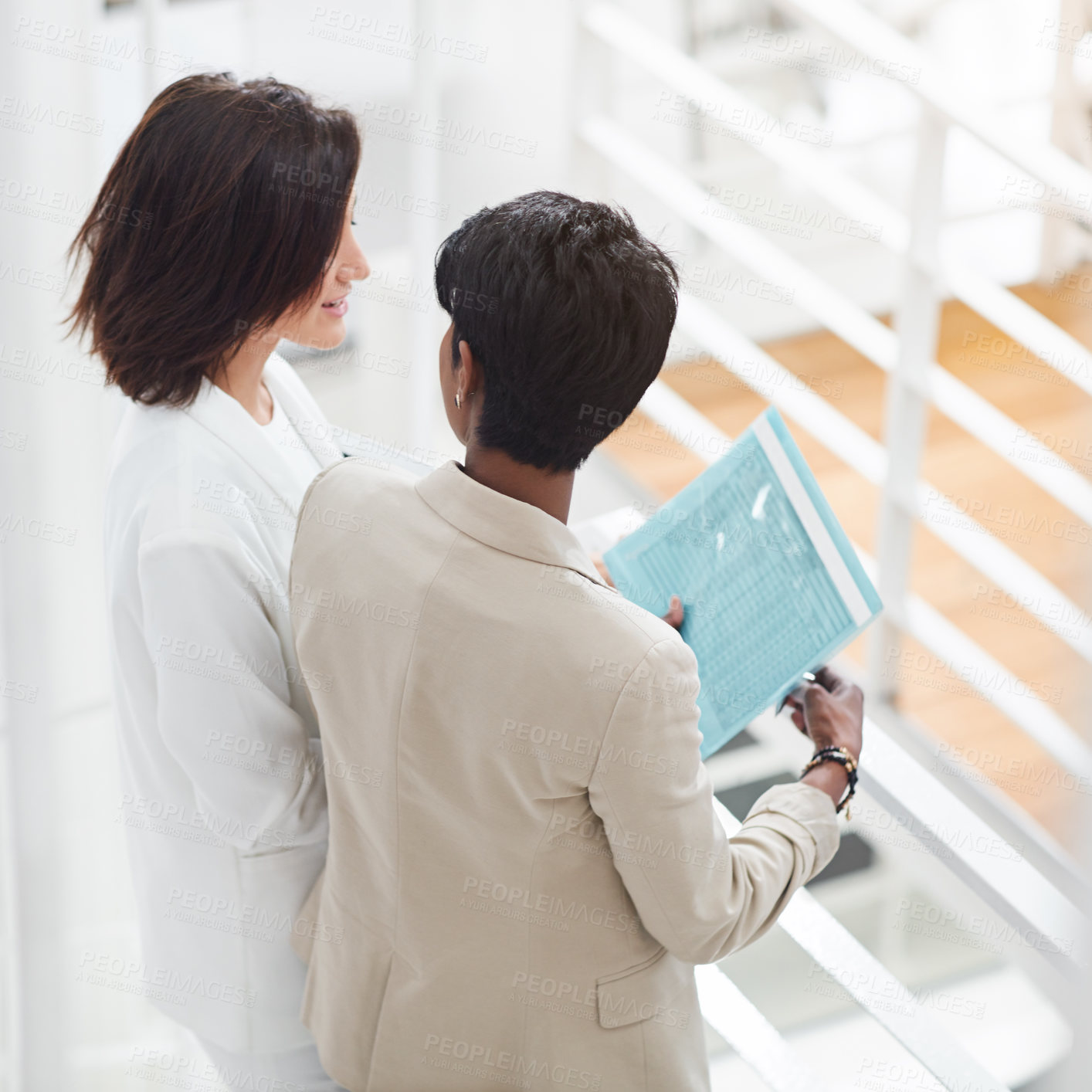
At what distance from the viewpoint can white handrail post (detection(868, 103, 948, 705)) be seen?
1.80 m

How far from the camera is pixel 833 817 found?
114cm

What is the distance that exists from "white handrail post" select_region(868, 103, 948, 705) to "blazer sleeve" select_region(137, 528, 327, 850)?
1.10 meters

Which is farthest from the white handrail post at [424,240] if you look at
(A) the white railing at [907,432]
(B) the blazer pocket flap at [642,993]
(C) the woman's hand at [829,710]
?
(B) the blazer pocket flap at [642,993]

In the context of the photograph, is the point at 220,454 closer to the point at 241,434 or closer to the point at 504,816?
the point at 241,434

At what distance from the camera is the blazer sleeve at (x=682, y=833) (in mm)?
885

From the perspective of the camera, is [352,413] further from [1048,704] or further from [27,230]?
[1048,704]

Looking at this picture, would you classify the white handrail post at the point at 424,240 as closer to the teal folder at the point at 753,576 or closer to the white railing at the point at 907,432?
the white railing at the point at 907,432

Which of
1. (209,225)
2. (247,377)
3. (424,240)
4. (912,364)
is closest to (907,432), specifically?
(912,364)

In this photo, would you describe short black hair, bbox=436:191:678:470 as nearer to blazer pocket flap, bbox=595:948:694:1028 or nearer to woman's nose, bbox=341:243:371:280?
woman's nose, bbox=341:243:371:280

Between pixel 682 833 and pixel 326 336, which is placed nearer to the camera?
pixel 682 833

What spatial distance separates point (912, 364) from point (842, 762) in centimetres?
90

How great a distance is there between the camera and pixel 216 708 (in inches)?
44.9

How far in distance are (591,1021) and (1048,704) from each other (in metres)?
1.71

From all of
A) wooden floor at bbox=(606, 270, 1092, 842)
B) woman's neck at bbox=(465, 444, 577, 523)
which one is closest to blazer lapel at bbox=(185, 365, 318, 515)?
woman's neck at bbox=(465, 444, 577, 523)
